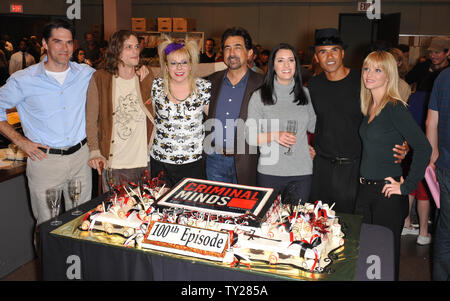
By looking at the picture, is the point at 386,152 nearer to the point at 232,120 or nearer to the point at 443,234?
the point at 443,234

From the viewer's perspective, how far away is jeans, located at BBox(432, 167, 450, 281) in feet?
8.21

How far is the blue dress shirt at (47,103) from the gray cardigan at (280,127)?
4.01 ft

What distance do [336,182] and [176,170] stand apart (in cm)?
109

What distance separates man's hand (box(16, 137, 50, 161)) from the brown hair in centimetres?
70

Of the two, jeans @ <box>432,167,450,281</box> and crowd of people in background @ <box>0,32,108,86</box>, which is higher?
crowd of people in background @ <box>0,32,108,86</box>

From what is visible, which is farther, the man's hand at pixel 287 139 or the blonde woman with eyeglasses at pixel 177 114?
the blonde woman with eyeglasses at pixel 177 114

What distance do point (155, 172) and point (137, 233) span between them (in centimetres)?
99

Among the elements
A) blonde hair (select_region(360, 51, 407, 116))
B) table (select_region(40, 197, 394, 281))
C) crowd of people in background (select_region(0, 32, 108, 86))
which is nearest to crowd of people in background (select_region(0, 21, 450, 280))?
blonde hair (select_region(360, 51, 407, 116))

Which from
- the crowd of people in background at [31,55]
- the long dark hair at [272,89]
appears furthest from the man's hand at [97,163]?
the crowd of people in background at [31,55]

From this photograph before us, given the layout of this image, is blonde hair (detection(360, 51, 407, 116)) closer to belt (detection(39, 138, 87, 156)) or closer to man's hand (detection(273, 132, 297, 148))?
man's hand (detection(273, 132, 297, 148))

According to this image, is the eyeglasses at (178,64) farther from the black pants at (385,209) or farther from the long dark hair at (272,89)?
the black pants at (385,209)

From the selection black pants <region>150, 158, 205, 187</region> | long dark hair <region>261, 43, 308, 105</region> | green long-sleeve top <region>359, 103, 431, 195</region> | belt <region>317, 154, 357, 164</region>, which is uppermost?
long dark hair <region>261, 43, 308, 105</region>

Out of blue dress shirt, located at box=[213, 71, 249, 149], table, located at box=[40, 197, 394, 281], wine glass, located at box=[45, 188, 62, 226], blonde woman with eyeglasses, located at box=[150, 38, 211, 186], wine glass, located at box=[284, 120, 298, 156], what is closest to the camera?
table, located at box=[40, 197, 394, 281]

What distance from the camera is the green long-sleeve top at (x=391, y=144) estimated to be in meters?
2.21
